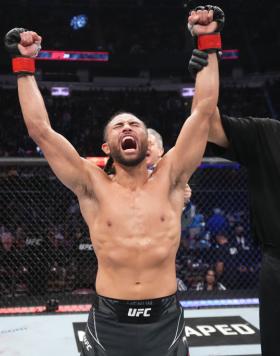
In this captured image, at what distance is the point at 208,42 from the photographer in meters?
1.61

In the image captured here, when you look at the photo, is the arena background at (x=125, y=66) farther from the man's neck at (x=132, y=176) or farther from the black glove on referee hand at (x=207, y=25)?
the black glove on referee hand at (x=207, y=25)

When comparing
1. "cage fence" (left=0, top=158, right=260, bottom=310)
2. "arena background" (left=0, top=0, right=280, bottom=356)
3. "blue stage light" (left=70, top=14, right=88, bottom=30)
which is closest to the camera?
"cage fence" (left=0, top=158, right=260, bottom=310)

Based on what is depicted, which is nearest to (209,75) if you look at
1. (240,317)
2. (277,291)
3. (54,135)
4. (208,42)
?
(208,42)

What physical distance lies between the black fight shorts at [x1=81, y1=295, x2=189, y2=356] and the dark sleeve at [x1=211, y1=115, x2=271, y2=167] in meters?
0.59

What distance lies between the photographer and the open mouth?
1719 mm

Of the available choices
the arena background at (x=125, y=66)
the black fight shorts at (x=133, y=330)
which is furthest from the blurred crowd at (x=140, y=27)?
the black fight shorts at (x=133, y=330)

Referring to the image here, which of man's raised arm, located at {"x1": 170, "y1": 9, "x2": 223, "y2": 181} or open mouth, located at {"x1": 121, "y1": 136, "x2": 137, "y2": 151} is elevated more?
man's raised arm, located at {"x1": 170, "y1": 9, "x2": 223, "y2": 181}

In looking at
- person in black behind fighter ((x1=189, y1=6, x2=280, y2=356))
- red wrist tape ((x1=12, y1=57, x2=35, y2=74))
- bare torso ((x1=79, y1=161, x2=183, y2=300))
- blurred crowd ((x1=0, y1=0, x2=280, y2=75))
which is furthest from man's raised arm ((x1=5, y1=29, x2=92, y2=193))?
blurred crowd ((x1=0, y1=0, x2=280, y2=75))

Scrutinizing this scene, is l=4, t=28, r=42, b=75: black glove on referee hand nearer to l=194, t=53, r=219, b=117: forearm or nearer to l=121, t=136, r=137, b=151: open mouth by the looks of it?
l=121, t=136, r=137, b=151: open mouth

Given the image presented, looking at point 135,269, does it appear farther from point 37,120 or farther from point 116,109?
point 116,109

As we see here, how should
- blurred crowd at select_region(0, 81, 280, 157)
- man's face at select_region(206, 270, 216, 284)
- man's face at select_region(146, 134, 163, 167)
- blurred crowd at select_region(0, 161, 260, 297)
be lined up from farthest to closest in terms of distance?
blurred crowd at select_region(0, 81, 280, 157)
man's face at select_region(206, 270, 216, 284)
blurred crowd at select_region(0, 161, 260, 297)
man's face at select_region(146, 134, 163, 167)

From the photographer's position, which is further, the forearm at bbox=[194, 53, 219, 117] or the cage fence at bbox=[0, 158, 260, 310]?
the cage fence at bbox=[0, 158, 260, 310]

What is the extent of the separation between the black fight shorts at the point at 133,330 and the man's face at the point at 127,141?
Answer: 1.73 feet

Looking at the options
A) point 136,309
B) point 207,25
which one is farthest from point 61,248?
point 207,25
